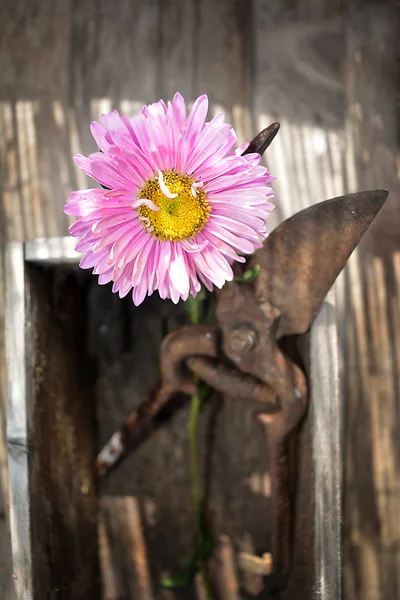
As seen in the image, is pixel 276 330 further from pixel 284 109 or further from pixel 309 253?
pixel 284 109

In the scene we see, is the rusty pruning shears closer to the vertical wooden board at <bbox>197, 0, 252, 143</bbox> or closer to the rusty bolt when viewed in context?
the rusty bolt

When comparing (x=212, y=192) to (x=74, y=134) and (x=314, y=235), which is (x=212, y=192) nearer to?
(x=314, y=235)

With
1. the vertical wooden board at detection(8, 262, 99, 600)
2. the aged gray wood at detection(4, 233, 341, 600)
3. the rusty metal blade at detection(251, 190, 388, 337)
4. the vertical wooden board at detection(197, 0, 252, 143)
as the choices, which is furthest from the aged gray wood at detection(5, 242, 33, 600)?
the vertical wooden board at detection(197, 0, 252, 143)

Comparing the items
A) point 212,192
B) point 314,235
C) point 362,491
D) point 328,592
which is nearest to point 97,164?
point 212,192

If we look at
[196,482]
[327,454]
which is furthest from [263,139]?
[196,482]

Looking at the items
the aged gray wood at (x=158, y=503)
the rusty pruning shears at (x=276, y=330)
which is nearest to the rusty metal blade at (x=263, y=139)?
the rusty pruning shears at (x=276, y=330)

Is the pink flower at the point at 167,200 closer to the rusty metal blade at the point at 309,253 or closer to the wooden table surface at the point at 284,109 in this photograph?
the rusty metal blade at the point at 309,253

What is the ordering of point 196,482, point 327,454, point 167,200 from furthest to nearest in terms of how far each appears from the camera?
1. point 196,482
2. point 327,454
3. point 167,200
